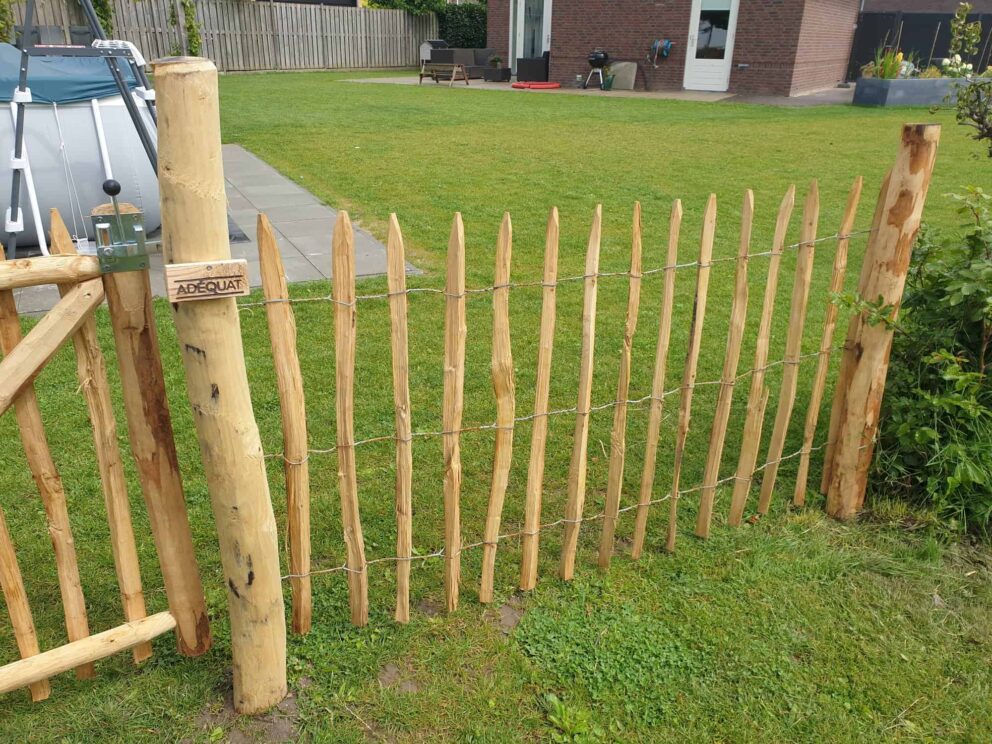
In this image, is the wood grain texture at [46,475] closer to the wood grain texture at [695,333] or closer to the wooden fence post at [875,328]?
the wood grain texture at [695,333]

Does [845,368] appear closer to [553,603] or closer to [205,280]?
[553,603]

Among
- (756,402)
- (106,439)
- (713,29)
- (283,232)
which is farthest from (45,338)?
(713,29)

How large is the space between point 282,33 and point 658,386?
2492 cm

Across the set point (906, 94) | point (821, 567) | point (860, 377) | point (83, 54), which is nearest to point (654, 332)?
point (860, 377)

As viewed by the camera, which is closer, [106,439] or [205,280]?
[205,280]

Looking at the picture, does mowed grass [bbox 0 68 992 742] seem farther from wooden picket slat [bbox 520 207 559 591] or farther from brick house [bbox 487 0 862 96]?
brick house [bbox 487 0 862 96]

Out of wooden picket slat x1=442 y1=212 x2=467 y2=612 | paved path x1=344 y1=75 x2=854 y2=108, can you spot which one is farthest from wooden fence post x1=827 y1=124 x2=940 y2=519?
paved path x1=344 y1=75 x2=854 y2=108

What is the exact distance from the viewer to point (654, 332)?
516 centimetres

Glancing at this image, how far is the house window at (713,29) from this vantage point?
1917 cm

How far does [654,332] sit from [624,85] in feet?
58.3

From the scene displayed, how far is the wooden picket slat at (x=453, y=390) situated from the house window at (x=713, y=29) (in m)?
19.6

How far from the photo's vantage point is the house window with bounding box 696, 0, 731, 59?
62.9ft

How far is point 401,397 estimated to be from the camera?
2.38 metres

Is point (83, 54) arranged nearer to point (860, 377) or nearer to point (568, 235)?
point (568, 235)
